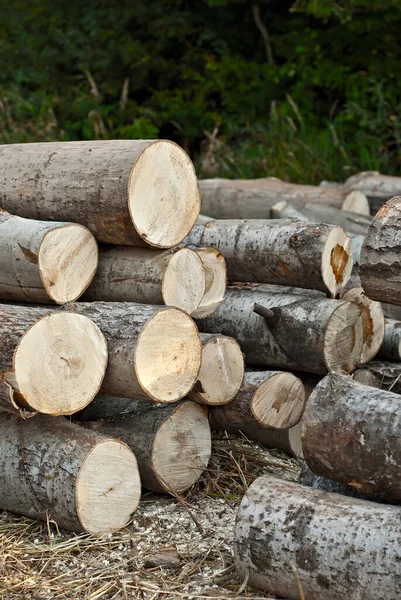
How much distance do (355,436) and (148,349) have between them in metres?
0.86

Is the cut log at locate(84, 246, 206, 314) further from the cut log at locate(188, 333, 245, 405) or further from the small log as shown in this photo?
the small log

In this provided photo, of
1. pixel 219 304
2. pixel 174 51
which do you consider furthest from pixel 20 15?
pixel 219 304

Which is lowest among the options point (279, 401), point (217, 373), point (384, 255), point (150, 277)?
point (279, 401)

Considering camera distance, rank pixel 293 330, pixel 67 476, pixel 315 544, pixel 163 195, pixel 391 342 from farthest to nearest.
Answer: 1. pixel 391 342
2. pixel 293 330
3. pixel 163 195
4. pixel 67 476
5. pixel 315 544

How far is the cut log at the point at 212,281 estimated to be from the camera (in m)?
4.05

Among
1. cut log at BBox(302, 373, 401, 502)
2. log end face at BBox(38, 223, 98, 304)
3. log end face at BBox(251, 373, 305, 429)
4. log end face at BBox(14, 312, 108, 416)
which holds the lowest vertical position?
log end face at BBox(251, 373, 305, 429)

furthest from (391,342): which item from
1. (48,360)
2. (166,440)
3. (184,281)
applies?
(48,360)

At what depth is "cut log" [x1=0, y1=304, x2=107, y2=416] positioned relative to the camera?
10.2 feet

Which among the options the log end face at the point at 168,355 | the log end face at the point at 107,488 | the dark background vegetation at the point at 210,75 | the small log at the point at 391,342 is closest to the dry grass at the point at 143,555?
the log end face at the point at 107,488

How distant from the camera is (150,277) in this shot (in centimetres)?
370

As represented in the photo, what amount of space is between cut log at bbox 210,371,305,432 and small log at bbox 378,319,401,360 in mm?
610

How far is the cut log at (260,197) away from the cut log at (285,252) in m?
1.45

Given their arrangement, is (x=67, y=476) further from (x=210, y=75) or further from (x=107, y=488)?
(x=210, y=75)

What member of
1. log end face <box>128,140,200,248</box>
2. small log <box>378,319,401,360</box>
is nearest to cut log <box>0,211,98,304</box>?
log end face <box>128,140,200,248</box>
